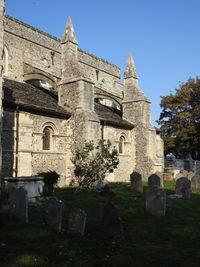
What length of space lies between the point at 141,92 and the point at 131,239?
57.0ft

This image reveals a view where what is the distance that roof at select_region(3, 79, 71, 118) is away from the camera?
45.3 feet

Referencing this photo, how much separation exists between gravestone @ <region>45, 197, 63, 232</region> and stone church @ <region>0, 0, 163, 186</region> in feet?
15.6

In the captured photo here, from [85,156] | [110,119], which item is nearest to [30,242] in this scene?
[85,156]

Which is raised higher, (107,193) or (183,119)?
(183,119)

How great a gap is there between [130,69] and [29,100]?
1133 centimetres

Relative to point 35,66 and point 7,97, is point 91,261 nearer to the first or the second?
point 7,97

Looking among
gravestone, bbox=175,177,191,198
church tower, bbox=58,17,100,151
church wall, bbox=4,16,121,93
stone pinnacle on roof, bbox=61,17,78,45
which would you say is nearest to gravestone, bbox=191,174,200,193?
gravestone, bbox=175,177,191,198

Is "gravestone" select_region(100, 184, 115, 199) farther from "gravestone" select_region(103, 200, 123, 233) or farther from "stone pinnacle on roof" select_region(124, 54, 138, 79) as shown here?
"stone pinnacle on roof" select_region(124, 54, 138, 79)

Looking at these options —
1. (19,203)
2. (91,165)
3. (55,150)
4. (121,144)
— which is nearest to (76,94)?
(55,150)

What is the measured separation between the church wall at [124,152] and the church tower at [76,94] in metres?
3.08

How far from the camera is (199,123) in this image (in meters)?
30.1

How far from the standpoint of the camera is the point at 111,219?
6.94 meters

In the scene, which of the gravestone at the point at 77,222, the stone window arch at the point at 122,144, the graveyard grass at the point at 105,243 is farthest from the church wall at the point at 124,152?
the gravestone at the point at 77,222

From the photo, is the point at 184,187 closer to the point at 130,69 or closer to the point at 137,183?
the point at 137,183
